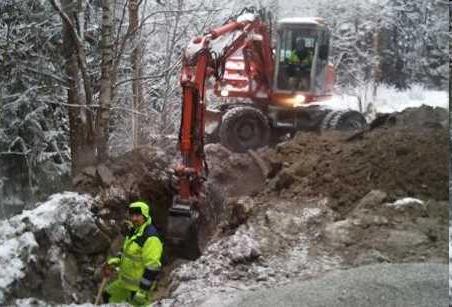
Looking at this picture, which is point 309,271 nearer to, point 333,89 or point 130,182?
point 130,182

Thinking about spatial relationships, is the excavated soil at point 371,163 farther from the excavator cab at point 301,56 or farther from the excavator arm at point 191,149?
the excavator cab at point 301,56

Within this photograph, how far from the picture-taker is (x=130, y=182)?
7.80m

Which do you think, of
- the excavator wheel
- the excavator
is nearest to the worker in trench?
the excavator

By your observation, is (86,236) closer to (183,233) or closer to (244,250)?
(183,233)

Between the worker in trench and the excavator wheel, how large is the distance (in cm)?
567

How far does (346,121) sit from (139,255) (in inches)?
233

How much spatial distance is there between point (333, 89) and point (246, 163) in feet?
7.14

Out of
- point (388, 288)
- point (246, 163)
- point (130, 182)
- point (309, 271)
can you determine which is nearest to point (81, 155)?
point (130, 182)

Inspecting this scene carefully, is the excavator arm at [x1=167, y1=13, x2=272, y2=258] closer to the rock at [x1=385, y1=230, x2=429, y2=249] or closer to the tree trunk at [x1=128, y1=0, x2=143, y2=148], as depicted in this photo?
the rock at [x1=385, y1=230, x2=429, y2=249]

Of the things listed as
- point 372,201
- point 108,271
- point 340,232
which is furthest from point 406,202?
point 108,271

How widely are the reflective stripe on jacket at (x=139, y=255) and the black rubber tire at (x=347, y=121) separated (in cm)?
568

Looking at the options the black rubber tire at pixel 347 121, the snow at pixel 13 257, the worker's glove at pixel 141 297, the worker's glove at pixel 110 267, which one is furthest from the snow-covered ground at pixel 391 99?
the snow at pixel 13 257

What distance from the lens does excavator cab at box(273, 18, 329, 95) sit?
10367 millimetres

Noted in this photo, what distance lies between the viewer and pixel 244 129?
422 inches
